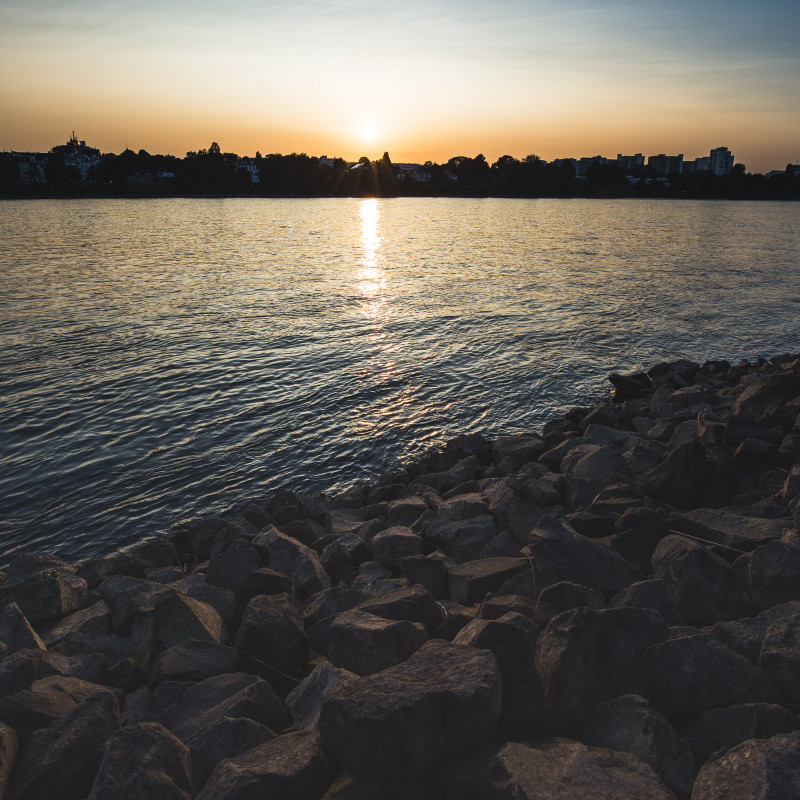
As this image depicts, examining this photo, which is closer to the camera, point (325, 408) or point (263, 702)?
point (263, 702)

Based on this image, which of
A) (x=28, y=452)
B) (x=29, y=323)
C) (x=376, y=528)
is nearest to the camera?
(x=376, y=528)

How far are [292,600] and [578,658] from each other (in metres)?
3.41

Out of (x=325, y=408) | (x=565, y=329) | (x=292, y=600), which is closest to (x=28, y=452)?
(x=325, y=408)

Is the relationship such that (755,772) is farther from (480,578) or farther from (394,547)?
(394,547)

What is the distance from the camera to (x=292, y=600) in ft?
21.9

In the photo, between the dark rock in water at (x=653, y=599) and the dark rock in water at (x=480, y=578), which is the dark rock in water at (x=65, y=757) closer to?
the dark rock in water at (x=480, y=578)

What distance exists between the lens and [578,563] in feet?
20.1

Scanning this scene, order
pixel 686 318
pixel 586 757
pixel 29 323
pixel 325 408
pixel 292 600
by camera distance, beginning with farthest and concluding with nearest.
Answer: pixel 686 318, pixel 29 323, pixel 325 408, pixel 292 600, pixel 586 757

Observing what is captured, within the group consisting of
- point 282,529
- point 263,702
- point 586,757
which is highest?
point 586,757

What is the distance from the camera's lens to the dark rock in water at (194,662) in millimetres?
5469

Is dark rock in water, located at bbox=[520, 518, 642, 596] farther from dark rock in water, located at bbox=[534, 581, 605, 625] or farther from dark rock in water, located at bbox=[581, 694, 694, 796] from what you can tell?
dark rock in water, located at bbox=[581, 694, 694, 796]

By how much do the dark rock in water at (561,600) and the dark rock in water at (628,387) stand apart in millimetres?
12981

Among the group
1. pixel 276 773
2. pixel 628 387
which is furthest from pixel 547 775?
pixel 628 387

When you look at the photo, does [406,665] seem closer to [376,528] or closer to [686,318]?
[376,528]
